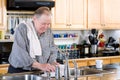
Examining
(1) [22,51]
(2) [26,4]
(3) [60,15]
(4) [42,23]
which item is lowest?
(1) [22,51]

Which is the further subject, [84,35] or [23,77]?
[84,35]

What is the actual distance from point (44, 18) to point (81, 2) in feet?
8.11

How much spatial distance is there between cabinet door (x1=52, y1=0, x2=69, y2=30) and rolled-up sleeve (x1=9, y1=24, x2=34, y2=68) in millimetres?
2041

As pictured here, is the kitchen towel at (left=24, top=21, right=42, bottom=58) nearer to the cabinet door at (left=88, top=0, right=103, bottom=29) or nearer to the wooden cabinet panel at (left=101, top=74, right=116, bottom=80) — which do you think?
the wooden cabinet panel at (left=101, top=74, right=116, bottom=80)

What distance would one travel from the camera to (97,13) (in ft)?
16.5

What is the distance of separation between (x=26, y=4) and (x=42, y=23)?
1.64 meters

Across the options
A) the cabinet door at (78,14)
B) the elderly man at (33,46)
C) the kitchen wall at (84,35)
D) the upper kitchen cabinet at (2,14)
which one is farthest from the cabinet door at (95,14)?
the elderly man at (33,46)

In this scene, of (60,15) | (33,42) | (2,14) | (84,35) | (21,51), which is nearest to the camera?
(21,51)

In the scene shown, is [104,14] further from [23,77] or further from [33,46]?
[23,77]

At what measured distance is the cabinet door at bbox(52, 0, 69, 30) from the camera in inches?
178

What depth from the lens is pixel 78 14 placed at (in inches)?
188

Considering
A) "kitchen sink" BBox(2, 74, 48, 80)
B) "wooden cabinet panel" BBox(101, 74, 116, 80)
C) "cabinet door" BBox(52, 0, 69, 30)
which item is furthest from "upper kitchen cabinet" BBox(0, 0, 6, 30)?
"wooden cabinet panel" BBox(101, 74, 116, 80)

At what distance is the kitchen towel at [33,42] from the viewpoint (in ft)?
8.23

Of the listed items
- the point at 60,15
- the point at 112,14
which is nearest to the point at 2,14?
the point at 60,15
